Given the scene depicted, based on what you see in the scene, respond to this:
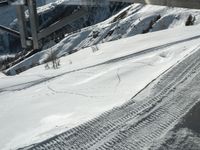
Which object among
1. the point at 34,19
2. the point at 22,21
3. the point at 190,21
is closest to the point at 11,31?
the point at 22,21

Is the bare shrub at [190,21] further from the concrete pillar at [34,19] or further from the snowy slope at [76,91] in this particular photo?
the concrete pillar at [34,19]

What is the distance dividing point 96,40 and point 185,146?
12852 mm

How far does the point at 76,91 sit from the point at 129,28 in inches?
404

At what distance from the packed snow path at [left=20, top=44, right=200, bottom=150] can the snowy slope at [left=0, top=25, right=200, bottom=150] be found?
0.12 meters

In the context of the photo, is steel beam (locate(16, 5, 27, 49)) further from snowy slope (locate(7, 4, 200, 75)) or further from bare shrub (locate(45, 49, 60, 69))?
snowy slope (locate(7, 4, 200, 75))

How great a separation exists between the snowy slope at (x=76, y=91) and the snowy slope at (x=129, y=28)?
525 cm

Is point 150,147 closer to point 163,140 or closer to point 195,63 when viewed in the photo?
point 163,140

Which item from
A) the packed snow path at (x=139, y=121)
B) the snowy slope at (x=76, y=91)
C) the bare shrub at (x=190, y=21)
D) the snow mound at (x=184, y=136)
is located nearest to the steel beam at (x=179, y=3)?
the snowy slope at (x=76, y=91)

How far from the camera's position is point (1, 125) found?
422cm

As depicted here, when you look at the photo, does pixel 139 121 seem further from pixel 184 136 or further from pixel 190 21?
pixel 190 21

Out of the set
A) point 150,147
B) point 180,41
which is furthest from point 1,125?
point 180,41

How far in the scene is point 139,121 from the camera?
4043mm

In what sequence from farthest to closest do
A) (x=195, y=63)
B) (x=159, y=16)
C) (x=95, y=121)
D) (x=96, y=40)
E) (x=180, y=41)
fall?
→ (x=96, y=40) → (x=159, y=16) → (x=180, y=41) → (x=195, y=63) → (x=95, y=121)

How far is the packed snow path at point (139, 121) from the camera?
3.65m
